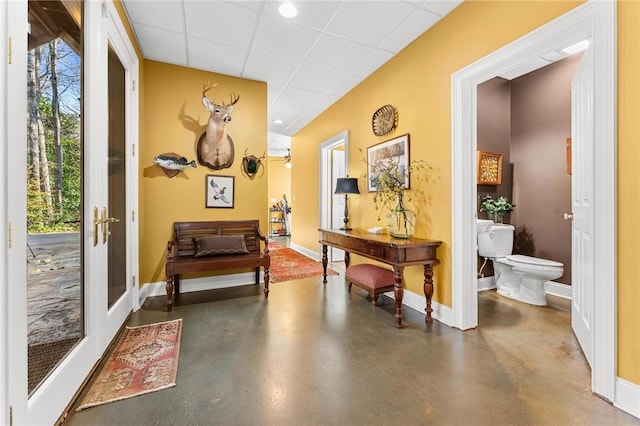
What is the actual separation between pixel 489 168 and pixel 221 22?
3418 mm

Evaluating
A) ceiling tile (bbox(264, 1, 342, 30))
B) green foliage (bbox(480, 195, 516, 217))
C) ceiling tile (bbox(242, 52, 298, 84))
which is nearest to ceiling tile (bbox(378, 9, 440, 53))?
ceiling tile (bbox(264, 1, 342, 30))

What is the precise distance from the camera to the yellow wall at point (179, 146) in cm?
324

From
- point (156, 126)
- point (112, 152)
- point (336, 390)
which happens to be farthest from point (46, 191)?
point (156, 126)

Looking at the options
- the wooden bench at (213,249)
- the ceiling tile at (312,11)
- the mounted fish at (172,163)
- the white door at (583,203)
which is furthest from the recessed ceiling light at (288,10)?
the wooden bench at (213,249)

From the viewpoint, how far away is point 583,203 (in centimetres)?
193

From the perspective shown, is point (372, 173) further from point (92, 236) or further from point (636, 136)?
point (92, 236)

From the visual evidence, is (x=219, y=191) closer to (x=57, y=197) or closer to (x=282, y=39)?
(x=282, y=39)

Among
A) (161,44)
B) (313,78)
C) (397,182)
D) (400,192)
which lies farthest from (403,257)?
(161,44)

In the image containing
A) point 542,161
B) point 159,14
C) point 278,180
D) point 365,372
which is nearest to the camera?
point 365,372

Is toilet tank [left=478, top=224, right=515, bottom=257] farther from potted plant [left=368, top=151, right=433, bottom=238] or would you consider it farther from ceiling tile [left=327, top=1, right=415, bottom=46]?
ceiling tile [left=327, top=1, right=415, bottom=46]

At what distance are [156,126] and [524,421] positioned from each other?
407 centimetres

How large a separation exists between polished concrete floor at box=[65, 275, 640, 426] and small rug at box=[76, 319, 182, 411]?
66 mm

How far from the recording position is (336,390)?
1576 mm

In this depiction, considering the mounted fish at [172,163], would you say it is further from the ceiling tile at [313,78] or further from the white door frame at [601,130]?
the white door frame at [601,130]
